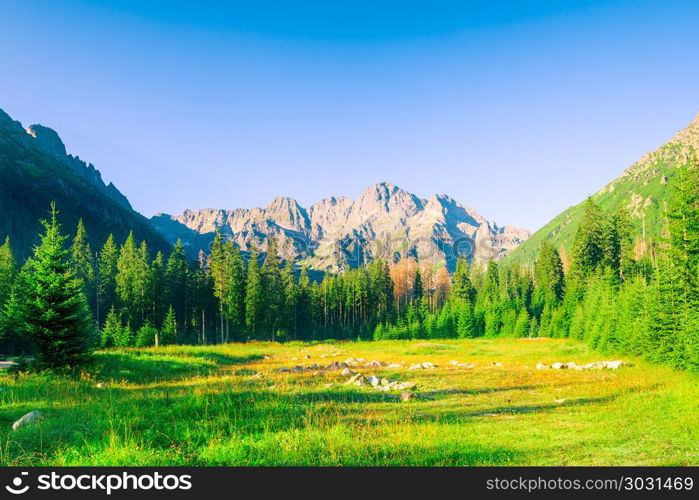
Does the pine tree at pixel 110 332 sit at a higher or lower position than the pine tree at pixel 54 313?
lower

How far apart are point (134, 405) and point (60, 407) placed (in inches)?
92.4

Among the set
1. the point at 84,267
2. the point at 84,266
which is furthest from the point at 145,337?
the point at 84,266

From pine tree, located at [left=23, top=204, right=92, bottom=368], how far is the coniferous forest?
57mm

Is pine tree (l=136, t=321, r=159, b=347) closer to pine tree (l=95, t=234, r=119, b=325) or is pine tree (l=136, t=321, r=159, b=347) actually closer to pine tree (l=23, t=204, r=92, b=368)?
pine tree (l=95, t=234, r=119, b=325)

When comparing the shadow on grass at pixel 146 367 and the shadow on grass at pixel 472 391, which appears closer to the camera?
the shadow on grass at pixel 472 391

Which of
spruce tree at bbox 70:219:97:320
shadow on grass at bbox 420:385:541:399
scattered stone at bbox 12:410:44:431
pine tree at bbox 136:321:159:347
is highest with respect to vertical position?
spruce tree at bbox 70:219:97:320

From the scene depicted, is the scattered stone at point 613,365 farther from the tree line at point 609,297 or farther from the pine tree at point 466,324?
the pine tree at point 466,324

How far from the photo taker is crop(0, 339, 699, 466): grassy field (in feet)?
25.5

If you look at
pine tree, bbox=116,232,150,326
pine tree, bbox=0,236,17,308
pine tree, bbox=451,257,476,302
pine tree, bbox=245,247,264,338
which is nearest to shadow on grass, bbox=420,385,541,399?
pine tree, bbox=245,247,264,338

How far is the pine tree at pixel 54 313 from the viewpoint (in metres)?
19.2

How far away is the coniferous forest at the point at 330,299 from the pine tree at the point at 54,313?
6 centimetres

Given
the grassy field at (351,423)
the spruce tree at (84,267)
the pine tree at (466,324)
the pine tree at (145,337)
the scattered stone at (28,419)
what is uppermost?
the spruce tree at (84,267)

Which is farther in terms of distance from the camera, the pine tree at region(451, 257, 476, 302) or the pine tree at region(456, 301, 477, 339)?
the pine tree at region(451, 257, 476, 302)

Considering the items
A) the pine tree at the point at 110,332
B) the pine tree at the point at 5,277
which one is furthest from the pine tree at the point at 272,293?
the pine tree at the point at 5,277
